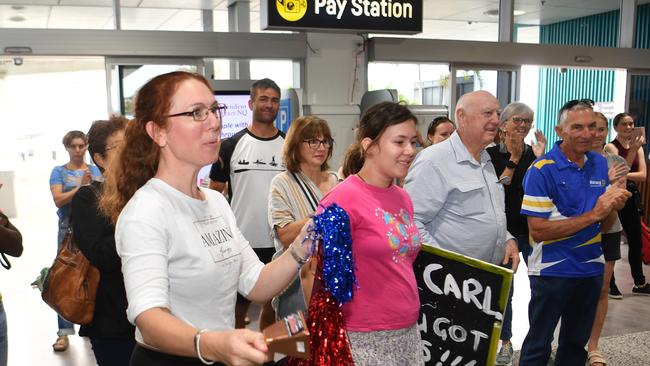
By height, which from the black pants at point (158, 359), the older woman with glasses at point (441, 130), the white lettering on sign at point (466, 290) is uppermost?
the older woman with glasses at point (441, 130)

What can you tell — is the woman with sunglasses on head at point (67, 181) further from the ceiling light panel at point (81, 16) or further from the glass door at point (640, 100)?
the glass door at point (640, 100)

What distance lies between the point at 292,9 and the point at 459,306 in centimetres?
438

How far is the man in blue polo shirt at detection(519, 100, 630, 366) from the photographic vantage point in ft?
9.24

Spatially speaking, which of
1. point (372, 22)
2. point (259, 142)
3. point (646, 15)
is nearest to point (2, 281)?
point (259, 142)

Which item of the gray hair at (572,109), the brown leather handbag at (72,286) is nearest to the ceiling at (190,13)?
the gray hair at (572,109)

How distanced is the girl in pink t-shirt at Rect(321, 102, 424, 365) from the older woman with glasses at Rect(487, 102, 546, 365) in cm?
184

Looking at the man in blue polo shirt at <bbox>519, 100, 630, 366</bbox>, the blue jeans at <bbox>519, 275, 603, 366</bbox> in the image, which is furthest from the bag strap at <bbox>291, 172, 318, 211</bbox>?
the blue jeans at <bbox>519, 275, 603, 366</bbox>

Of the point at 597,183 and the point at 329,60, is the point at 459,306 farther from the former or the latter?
the point at 329,60

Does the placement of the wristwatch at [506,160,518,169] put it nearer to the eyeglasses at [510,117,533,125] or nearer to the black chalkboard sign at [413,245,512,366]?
the eyeglasses at [510,117,533,125]

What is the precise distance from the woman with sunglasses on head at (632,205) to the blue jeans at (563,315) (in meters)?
2.65

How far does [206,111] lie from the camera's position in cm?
138

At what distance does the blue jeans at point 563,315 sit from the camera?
2.84 metres

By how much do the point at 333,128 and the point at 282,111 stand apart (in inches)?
28.8

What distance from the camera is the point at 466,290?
7.36 feet
